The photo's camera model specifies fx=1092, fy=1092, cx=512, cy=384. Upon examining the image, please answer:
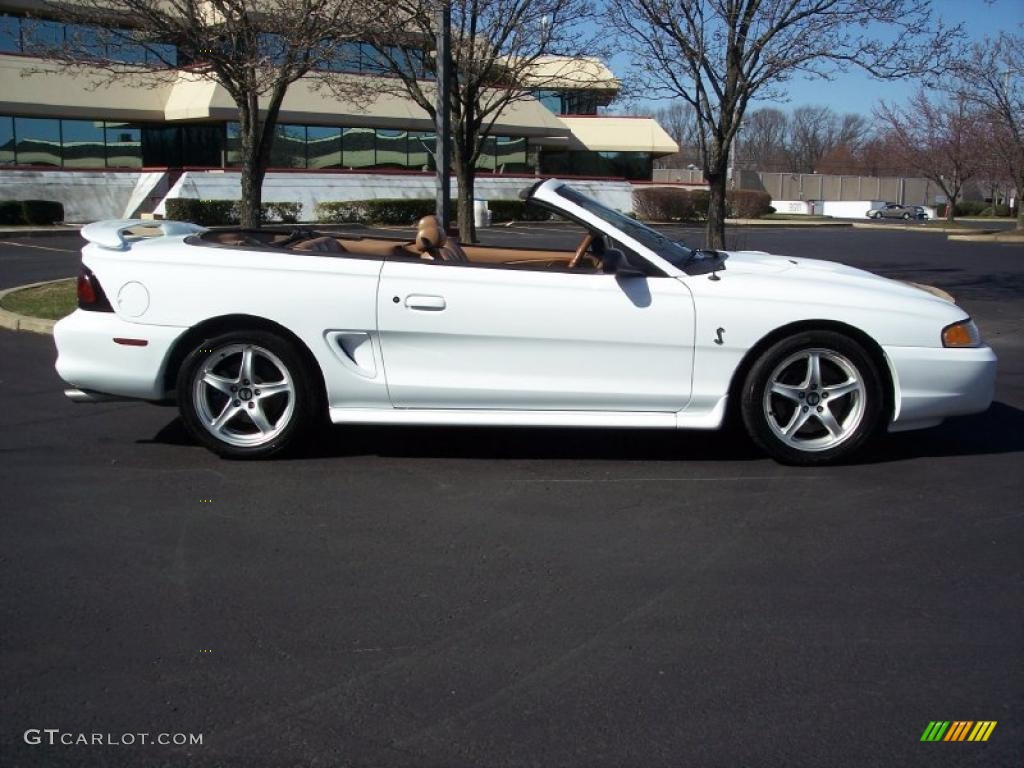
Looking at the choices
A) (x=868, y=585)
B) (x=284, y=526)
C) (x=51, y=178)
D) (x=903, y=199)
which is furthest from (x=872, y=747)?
(x=903, y=199)

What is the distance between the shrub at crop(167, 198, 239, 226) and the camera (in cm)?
3240

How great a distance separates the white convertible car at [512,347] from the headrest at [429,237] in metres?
0.37

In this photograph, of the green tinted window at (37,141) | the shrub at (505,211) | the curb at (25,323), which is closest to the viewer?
the curb at (25,323)

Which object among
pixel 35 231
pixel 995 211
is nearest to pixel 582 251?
pixel 35 231

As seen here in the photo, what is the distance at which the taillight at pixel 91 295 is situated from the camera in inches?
235

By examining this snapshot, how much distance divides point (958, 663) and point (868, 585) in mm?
706

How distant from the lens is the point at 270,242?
258 inches

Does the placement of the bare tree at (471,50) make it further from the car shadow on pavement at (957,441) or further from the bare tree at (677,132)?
the bare tree at (677,132)

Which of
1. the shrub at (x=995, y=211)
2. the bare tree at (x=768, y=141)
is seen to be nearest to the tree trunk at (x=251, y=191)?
the shrub at (x=995, y=211)

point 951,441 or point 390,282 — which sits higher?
point 390,282

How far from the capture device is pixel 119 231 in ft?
20.5

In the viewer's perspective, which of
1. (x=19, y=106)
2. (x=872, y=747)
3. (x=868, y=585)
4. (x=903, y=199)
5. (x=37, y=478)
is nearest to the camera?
(x=872, y=747)

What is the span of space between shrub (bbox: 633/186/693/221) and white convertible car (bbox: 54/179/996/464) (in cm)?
4132

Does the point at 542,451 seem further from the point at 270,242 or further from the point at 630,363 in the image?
the point at 270,242
